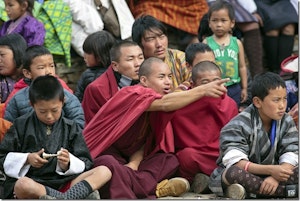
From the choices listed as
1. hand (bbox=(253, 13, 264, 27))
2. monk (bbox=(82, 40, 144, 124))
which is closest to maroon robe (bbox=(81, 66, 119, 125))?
monk (bbox=(82, 40, 144, 124))

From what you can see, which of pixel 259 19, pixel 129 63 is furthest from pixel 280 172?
pixel 259 19

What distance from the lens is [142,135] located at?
21.6 feet

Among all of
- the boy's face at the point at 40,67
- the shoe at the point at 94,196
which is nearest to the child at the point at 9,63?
the boy's face at the point at 40,67

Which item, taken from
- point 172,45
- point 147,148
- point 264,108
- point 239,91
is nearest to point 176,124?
point 147,148

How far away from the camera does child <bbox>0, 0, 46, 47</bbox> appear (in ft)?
26.2

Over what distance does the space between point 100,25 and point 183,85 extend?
1.59m

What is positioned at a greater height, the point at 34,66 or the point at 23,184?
the point at 34,66

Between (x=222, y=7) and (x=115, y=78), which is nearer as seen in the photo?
(x=115, y=78)

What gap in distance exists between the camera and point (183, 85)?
700 cm

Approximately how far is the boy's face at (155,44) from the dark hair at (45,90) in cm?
159

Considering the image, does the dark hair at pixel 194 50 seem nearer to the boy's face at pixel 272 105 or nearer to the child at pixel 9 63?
the boy's face at pixel 272 105

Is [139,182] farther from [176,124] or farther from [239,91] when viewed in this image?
[239,91]

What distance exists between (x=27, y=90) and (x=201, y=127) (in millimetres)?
1201

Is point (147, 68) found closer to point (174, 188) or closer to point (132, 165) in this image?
point (132, 165)
